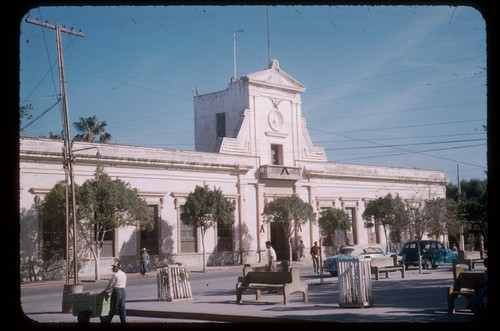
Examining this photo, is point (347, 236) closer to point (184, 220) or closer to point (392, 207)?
point (392, 207)

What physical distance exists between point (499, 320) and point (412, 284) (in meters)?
13.5

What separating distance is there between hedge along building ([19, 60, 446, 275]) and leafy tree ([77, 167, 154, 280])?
162cm

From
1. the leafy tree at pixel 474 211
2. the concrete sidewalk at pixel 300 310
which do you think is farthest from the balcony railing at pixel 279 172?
the concrete sidewalk at pixel 300 310

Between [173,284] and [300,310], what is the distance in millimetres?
4530

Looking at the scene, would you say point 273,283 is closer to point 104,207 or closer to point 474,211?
point 104,207

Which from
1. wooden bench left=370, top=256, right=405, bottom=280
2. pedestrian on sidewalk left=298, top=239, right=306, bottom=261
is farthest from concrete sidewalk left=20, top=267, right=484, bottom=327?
pedestrian on sidewalk left=298, top=239, right=306, bottom=261

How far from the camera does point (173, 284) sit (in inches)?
655

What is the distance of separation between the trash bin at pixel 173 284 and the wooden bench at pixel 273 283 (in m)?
1.66

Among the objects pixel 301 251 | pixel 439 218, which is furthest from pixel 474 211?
pixel 301 251

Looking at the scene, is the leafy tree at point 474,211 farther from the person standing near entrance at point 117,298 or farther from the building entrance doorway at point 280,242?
the person standing near entrance at point 117,298

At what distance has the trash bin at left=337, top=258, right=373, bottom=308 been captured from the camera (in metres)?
13.6

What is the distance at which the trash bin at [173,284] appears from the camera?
16.5 m

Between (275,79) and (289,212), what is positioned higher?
(275,79)

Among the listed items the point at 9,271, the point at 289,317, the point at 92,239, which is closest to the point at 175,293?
the point at 289,317
